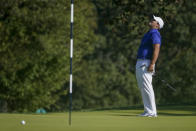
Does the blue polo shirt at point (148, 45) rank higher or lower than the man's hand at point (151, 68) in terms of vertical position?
higher

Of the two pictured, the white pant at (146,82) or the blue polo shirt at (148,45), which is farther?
the white pant at (146,82)

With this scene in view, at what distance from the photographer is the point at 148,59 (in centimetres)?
1336

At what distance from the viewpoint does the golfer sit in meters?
13.2

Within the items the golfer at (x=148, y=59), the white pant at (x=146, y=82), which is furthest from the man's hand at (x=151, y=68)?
the white pant at (x=146, y=82)

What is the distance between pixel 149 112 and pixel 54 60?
24.0 meters

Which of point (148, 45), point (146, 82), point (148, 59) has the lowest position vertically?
point (146, 82)

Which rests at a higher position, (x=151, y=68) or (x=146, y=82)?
(x=151, y=68)

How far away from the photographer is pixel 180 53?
46.6m

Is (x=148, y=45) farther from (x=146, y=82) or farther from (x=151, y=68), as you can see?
(x=146, y=82)

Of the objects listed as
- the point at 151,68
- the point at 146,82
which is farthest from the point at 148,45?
the point at 146,82

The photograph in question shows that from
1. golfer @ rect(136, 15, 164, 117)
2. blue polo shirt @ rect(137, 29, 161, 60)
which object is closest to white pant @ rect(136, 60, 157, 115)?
golfer @ rect(136, 15, 164, 117)

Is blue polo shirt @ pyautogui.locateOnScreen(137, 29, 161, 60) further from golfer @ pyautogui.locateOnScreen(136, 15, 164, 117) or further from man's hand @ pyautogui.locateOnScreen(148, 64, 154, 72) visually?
man's hand @ pyautogui.locateOnScreen(148, 64, 154, 72)

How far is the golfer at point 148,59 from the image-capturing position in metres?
13.2

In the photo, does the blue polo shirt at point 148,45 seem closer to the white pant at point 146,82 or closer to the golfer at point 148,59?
the golfer at point 148,59
